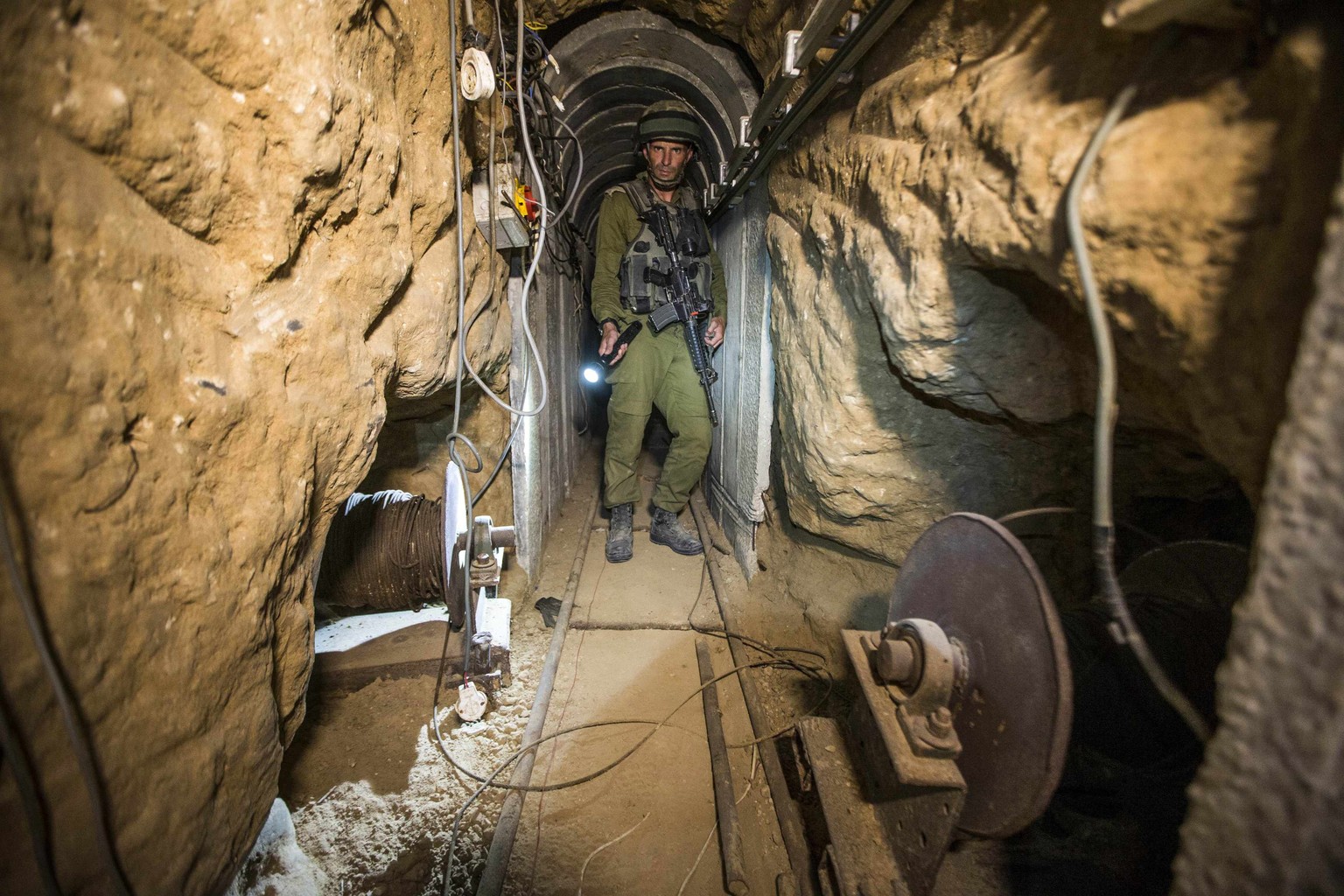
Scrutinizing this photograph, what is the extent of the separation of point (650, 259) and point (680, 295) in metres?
0.38

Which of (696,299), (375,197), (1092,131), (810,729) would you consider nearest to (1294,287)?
(1092,131)

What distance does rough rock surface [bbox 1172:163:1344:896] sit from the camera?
623 mm

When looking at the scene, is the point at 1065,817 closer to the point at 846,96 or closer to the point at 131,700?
the point at 131,700

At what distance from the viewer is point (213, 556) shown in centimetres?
112

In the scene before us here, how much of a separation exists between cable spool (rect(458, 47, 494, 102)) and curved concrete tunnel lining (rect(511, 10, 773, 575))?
3.87ft

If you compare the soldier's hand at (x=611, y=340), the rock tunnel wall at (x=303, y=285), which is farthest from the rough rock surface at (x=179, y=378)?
the soldier's hand at (x=611, y=340)

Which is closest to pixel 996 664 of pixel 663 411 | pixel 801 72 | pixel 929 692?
pixel 929 692

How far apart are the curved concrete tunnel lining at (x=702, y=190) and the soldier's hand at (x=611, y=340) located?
397 mm

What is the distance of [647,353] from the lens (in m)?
4.14

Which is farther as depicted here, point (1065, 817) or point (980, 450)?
point (980, 450)

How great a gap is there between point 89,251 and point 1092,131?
6.12 feet

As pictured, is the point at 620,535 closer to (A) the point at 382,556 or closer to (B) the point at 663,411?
(B) the point at 663,411

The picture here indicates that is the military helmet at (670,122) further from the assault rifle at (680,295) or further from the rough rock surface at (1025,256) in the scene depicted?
the rough rock surface at (1025,256)

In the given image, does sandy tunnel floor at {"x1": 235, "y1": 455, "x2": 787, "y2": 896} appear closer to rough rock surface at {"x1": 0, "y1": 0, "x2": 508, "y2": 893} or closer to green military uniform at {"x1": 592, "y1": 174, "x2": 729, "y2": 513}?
rough rock surface at {"x1": 0, "y1": 0, "x2": 508, "y2": 893}
